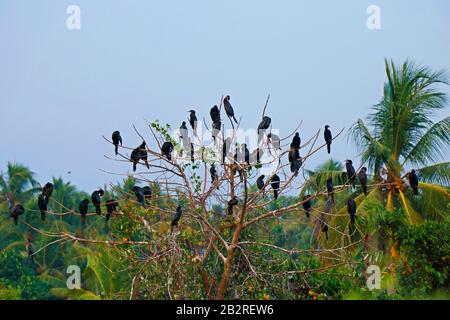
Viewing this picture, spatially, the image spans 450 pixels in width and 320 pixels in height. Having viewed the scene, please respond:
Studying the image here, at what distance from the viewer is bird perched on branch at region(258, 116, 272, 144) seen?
29.8 ft

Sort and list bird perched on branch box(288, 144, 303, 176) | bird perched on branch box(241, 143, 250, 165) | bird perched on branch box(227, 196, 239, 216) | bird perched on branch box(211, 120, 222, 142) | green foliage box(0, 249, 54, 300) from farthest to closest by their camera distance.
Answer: green foliage box(0, 249, 54, 300) < bird perched on branch box(211, 120, 222, 142) < bird perched on branch box(227, 196, 239, 216) < bird perched on branch box(288, 144, 303, 176) < bird perched on branch box(241, 143, 250, 165)

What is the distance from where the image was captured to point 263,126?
9.44 metres

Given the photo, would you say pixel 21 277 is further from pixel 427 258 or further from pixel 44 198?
pixel 427 258

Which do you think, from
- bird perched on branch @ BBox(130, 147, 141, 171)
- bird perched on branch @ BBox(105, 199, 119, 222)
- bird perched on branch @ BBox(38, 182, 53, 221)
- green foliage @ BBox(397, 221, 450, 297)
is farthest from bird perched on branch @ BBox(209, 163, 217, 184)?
green foliage @ BBox(397, 221, 450, 297)

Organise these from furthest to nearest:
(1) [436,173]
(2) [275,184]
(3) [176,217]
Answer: (1) [436,173]
(2) [275,184]
(3) [176,217]

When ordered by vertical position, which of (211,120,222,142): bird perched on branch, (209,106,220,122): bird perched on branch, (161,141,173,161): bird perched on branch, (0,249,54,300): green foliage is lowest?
(0,249,54,300): green foliage

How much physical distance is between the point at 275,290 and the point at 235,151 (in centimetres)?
185

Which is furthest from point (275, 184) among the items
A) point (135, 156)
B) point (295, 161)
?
point (135, 156)

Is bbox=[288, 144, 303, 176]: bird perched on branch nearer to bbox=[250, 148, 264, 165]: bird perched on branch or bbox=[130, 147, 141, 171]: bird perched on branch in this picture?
bbox=[250, 148, 264, 165]: bird perched on branch

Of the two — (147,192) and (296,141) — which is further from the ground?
(296,141)

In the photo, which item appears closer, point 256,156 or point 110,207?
point 256,156

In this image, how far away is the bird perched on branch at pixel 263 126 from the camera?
9.09 meters

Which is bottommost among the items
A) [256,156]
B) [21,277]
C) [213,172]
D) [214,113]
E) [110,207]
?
[21,277]
